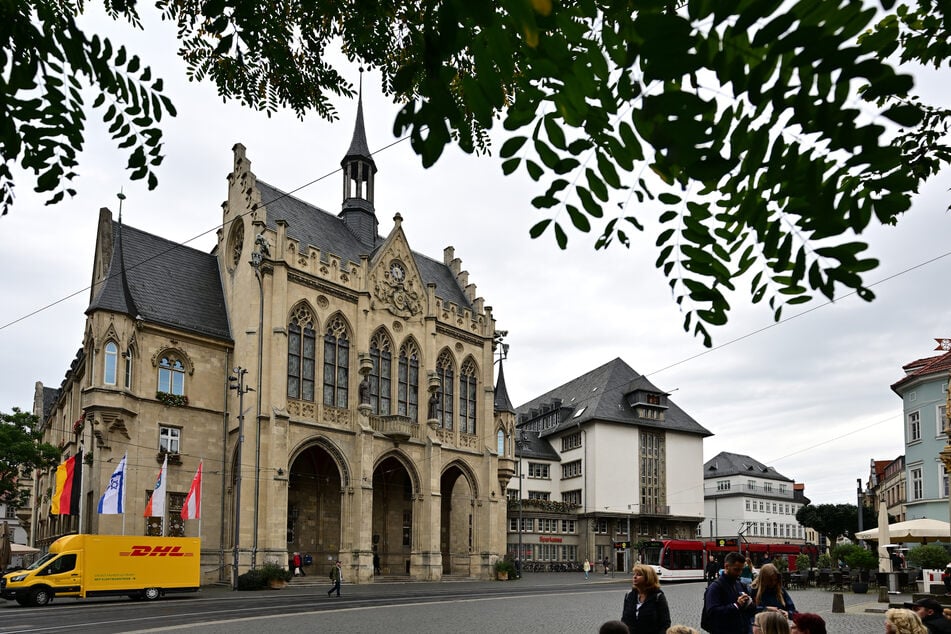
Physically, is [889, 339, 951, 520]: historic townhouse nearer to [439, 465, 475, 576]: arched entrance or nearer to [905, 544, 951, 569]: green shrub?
[905, 544, 951, 569]: green shrub

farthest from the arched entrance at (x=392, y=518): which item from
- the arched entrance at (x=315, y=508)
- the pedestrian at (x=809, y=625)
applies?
the pedestrian at (x=809, y=625)

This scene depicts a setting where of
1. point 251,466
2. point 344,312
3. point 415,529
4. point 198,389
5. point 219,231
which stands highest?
point 219,231

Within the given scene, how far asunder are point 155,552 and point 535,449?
50.6 metres

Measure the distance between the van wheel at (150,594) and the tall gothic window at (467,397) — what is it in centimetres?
2253

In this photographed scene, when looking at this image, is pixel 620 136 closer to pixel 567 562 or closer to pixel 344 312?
pixel 344 312

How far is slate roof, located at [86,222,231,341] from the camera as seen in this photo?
36.5 meters

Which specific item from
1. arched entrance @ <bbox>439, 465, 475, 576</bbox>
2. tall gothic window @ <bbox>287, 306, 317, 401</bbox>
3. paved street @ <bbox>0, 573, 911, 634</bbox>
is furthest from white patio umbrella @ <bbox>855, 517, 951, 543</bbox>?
tall gothic window @ <bbox>287, 306, 317, 401</bbox>

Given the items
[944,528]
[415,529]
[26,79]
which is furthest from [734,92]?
[415,529]

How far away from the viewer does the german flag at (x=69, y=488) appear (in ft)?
112

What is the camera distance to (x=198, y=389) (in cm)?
3859

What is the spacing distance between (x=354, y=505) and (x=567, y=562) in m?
33.2

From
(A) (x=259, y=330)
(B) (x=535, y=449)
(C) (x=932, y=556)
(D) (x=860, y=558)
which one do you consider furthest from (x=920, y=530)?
(B) (x=535, y=449)

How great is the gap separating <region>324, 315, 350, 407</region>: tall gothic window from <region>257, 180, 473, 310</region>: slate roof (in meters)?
3.59

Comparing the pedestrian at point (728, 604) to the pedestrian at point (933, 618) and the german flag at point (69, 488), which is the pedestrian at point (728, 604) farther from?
the german flag at point (69, 488)
